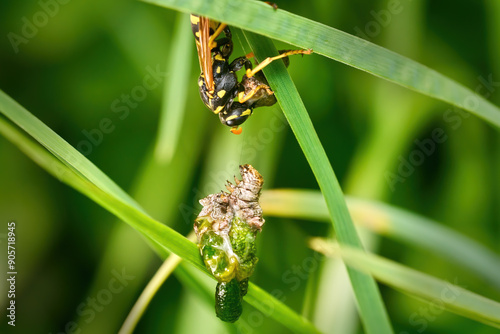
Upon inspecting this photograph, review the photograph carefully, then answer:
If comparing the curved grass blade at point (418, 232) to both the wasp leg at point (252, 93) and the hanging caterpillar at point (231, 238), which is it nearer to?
the hanging caterpillar at point (231, 238)

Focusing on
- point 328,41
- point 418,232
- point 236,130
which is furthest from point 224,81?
point 418,232

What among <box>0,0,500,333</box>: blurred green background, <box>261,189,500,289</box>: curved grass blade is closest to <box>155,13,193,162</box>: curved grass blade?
<box>0,0,500,333</box>: blurred green background

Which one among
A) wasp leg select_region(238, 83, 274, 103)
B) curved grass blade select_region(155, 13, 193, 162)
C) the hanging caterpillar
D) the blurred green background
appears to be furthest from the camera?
the blurred green background

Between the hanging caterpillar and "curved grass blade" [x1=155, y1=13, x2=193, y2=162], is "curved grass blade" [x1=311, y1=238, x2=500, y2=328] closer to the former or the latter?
the hanging caterpillar

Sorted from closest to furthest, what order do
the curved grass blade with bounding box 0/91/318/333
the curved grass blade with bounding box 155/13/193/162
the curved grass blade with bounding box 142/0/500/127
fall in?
the curved grass blade with bounding box 142/0/500/127 < the curved grass blade with bounding box 0/91/318/333 < the curved grass blade with bounding box 155/13/193/162

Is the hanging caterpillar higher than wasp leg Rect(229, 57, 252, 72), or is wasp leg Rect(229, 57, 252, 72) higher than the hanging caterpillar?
wasp leg Rect(229, 57, 252, 72)

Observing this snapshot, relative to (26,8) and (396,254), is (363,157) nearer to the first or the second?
(396,254)
